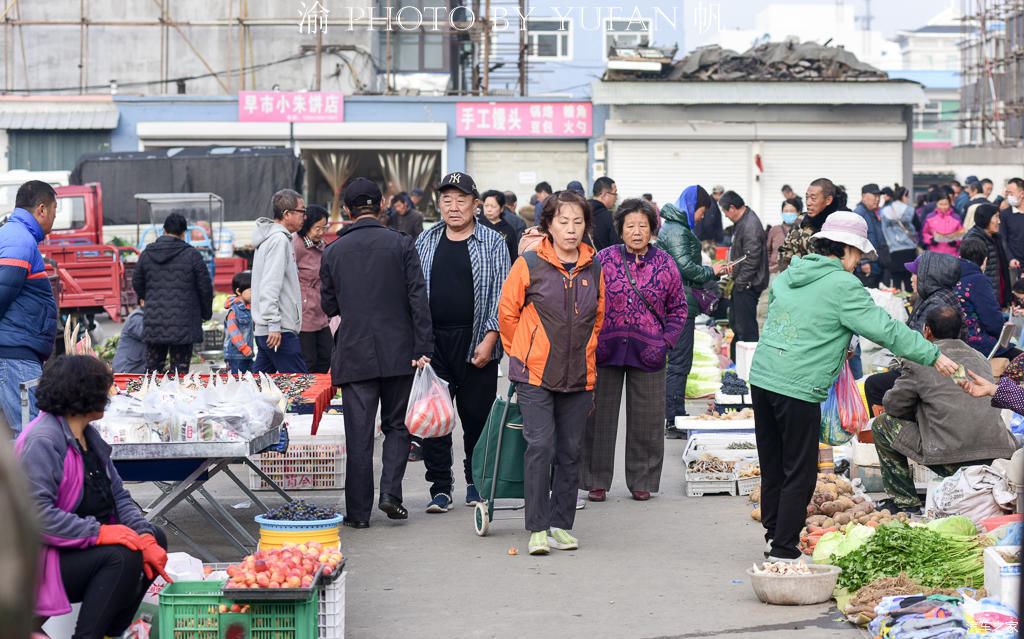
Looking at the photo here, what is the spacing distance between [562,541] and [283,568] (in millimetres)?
2320

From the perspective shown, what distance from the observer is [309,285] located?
33.2ft

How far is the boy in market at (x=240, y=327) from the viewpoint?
34.7 ft

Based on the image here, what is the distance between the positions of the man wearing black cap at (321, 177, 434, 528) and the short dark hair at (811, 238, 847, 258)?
7.86 ft

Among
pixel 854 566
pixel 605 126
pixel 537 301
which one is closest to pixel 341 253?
pixel 537 301

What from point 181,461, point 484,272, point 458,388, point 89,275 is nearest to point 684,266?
point 484,272

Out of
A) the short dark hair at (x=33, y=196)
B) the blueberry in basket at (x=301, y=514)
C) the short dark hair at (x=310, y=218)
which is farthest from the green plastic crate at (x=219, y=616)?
the short dark hair at (x=310, y=218)

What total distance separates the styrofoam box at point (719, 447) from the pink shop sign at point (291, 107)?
2289 cm

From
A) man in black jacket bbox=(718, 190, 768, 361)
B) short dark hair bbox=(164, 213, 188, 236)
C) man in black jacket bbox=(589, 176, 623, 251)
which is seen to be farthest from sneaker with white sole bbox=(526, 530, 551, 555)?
short dark hair bbox=(164, 213, 188, 236)

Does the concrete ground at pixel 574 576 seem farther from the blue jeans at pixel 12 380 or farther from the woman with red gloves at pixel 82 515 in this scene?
the blue jeans at pixel 12 380

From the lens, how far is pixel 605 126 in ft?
99.4

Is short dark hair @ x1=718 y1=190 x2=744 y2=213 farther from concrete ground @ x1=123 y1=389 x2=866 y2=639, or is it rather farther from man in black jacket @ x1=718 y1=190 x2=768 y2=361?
concrete ground @ x1=123 y1=389 x2=866 y2=639

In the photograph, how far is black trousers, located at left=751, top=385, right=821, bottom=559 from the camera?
241 inches

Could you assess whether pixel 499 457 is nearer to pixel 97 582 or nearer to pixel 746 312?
pixel 97 582

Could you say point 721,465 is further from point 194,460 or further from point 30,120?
point 30,120
